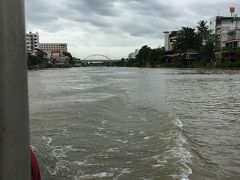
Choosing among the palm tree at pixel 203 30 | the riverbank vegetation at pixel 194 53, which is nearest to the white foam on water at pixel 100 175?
the riverbank vegetation at pixel 194 53

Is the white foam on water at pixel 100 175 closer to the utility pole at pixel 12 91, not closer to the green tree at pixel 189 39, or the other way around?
the utility pole at pixel 12 91

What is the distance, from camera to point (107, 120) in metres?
12.4

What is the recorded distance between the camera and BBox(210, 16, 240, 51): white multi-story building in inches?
3701

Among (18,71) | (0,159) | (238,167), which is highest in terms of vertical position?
(18,71)

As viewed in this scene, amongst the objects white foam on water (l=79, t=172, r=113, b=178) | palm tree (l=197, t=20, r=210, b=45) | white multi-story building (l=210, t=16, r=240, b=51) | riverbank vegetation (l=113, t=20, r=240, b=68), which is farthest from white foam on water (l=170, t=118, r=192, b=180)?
palm tree (l=197, t=20, r=210, b=45)

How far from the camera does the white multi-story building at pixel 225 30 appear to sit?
3701 inches

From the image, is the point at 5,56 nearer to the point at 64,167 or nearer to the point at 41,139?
the point at 64,167

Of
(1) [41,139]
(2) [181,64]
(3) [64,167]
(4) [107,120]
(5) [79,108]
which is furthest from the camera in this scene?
(2) [181,64]

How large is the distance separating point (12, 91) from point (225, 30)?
106 metres

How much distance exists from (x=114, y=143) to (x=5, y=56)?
283 inches

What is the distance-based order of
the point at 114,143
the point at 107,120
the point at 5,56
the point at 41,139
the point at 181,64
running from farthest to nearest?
1. the point at 181,64
2. the point at 107,120
3. the point at 41,139
4. the point at 114,143
5. the point at 5,56

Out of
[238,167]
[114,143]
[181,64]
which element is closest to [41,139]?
[114,143]

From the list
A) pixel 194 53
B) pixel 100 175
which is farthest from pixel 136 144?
pixel 194 53

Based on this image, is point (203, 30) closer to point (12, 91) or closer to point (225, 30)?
point (225, 30)
